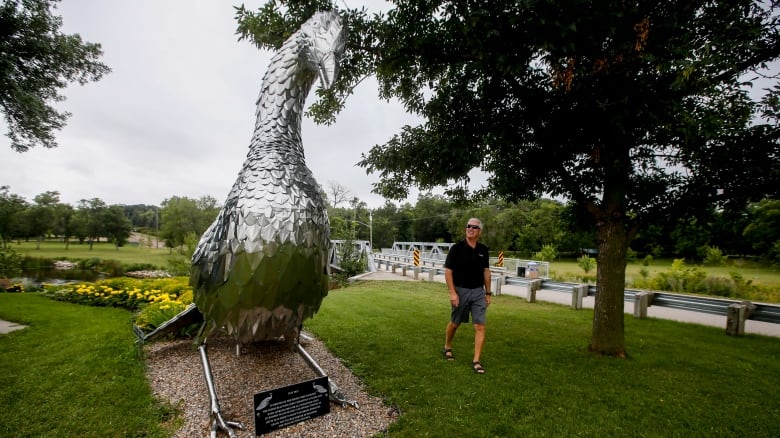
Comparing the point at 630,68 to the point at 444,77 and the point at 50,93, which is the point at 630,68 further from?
the point at 50,93

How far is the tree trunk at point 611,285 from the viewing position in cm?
445

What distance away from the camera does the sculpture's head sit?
9.95 feet

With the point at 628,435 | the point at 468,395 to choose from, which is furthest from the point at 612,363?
the point at 468,395

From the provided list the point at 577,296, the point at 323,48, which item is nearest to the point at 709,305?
the point at 577,296

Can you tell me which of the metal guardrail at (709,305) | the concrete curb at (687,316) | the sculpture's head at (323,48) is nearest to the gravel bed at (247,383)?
the sculpture's head at (323,48)

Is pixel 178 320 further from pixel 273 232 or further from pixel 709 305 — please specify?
pixel 709 305

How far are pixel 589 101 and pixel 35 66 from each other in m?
12.5

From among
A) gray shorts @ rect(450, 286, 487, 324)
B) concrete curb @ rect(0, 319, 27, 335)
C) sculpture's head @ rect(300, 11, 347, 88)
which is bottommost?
concrete curb @ rect(0, 319, 27, 335)

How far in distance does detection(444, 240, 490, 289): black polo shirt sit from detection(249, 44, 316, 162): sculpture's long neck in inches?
84.6

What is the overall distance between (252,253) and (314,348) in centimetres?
306

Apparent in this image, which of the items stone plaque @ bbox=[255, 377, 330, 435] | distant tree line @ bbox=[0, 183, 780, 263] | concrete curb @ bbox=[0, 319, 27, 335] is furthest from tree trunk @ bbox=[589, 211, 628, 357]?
distant tree line @ bbox=[0, 183, 780, 263]

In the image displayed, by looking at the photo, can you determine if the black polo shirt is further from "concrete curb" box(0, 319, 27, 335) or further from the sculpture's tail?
"concrete curb" box(0, 319, 27, 335)

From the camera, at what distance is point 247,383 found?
3.56m

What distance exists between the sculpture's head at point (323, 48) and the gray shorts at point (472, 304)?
8.86 ft
